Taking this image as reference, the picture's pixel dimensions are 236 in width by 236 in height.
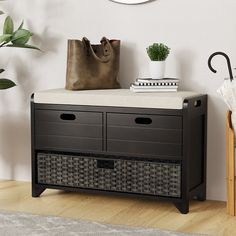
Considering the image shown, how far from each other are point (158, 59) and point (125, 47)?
0.30 meters

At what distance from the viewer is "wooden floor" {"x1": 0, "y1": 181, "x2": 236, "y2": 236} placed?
3006 mm

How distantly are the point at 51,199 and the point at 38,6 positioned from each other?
46.5 inches

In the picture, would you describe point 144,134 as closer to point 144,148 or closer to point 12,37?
point 144,148

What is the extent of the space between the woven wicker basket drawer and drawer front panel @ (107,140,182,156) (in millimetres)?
55

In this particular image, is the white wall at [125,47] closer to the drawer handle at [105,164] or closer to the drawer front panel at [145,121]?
the drawer front panel at [145,121]

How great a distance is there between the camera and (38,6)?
3803mm

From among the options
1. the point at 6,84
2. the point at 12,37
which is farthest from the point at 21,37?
the point at 6,84

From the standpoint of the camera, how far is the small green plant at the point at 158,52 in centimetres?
338

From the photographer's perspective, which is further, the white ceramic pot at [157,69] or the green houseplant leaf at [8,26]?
the green houseplant leaf at [8,26]

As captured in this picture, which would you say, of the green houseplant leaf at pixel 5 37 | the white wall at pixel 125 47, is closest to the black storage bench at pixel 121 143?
the white wall at pixel 125 47

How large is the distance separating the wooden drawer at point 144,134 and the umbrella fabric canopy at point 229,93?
244 millimetres

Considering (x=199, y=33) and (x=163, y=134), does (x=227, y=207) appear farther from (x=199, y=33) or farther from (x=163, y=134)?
(x=199, y=33)

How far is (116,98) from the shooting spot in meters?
3.25

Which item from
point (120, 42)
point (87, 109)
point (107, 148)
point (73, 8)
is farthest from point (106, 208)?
point (73, 8)
